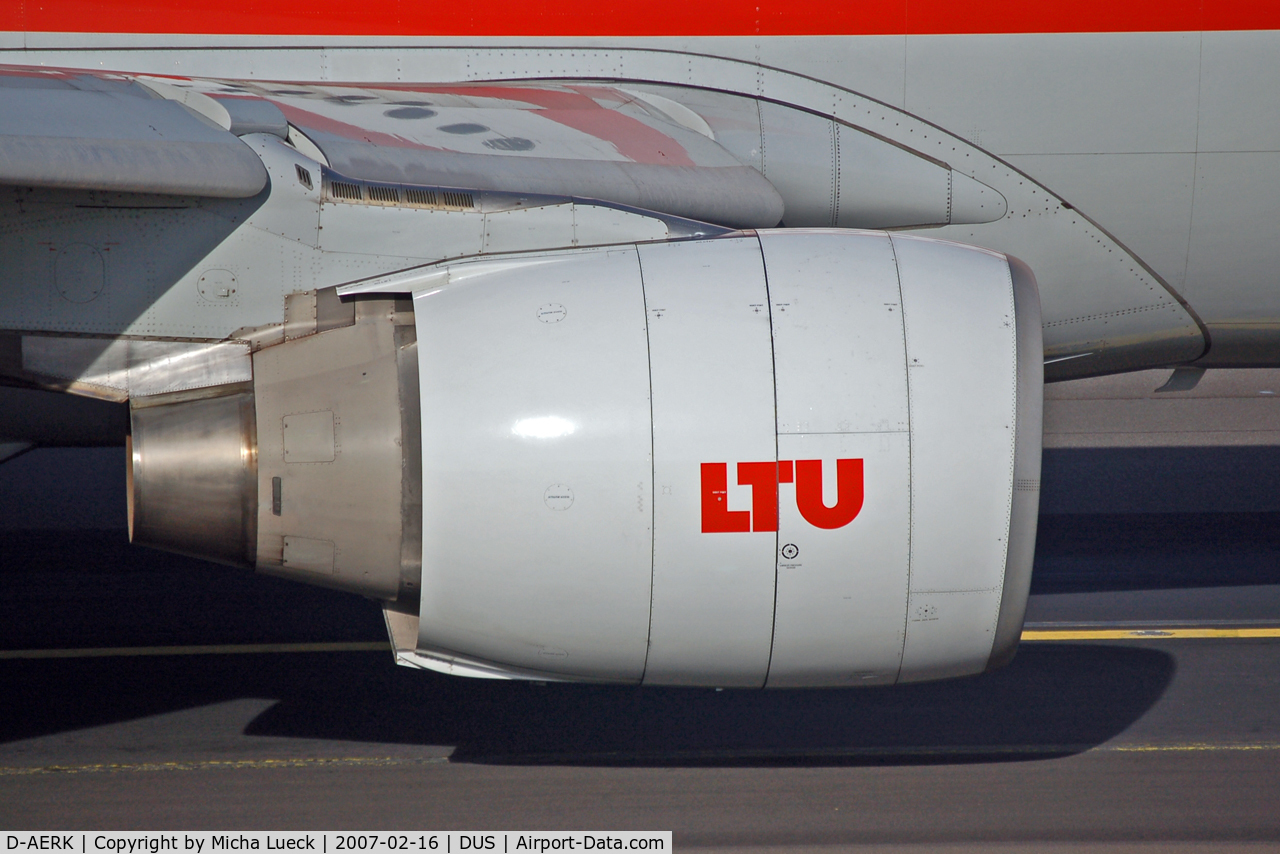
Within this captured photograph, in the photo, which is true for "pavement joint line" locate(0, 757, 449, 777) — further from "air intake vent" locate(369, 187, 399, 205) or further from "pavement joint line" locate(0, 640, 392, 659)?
"air intake vent" locate(369, 187, 399, 205)

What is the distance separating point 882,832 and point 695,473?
5.64 feet

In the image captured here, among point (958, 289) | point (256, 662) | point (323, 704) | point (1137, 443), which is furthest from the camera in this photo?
point (1137, 443)

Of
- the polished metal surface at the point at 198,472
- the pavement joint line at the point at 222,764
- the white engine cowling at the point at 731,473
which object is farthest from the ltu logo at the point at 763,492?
the pavement joint line at the point at 222,764

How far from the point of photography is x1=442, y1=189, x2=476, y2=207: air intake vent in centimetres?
446

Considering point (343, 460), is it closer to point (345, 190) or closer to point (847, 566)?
point (345, 190)

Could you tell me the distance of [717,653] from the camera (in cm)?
400

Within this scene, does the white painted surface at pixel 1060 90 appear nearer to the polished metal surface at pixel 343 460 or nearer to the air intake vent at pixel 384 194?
the air intake vent at pixel 384 194

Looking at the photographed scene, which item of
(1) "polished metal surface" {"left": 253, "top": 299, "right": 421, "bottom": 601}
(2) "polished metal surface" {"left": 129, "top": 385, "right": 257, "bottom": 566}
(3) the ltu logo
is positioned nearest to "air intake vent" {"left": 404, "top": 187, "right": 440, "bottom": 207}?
(1) "polished metal surface" {"left": 253, "top": 299, "right": 421, "bottom": 601}

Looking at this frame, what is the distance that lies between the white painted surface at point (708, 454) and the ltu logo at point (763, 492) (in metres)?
0.02

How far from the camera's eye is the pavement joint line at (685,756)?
483cm

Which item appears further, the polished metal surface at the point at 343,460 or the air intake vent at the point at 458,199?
the air intake vent at the point at 458,199

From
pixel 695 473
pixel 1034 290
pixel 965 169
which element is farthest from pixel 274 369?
pixel 965 169

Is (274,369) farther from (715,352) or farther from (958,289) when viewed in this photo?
(958,289)

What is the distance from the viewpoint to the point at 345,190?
4.38 m
